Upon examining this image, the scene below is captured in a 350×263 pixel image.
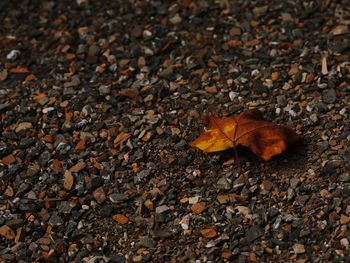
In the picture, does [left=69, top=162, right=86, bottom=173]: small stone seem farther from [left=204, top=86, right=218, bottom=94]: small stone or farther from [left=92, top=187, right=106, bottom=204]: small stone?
[left=204, top=86, right=218, bottom=94]: small stone

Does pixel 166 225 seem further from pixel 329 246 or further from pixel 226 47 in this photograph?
pixel 226 47

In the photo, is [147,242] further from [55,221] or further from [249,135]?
[249,135]

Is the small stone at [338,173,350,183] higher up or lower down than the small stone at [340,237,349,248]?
higher up

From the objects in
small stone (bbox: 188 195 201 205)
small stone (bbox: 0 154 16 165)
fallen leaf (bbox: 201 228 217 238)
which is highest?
small stone (bbox: 0 154 16 165)

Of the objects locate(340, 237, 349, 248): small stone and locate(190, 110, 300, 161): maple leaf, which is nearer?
locate(340, 237, 349, 248): small stone

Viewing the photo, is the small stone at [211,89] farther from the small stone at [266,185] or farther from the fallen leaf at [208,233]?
the fallen leaf at [208,233]

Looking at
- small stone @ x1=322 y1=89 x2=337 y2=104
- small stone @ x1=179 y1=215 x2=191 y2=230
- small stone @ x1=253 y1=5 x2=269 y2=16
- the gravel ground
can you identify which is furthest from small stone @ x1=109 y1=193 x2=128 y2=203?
small stone @ x1=253 y1=5 x2=269 y2=16

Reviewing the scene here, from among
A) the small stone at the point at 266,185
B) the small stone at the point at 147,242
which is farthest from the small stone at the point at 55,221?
the small stone at the point at 266,185
